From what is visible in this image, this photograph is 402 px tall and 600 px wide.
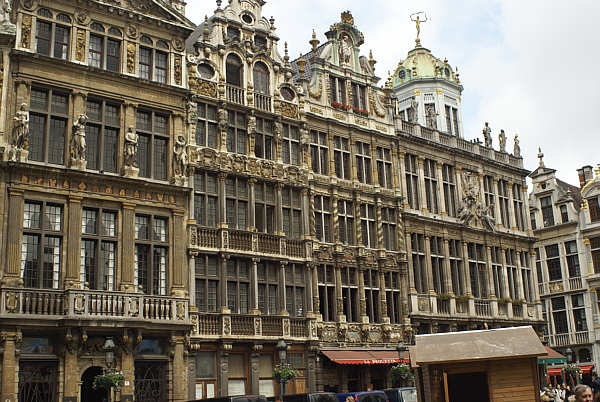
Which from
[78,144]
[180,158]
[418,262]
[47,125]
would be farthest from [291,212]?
[47,125]

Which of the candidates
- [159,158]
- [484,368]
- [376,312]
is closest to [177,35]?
[159,158]

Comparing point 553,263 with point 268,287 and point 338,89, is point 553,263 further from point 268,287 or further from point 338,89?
point 268,287

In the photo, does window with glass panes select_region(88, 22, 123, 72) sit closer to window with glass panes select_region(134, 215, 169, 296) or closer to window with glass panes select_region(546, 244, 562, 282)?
window with glass panes select_region(134, 215, 169, 296)

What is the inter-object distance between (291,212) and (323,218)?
6.60ft

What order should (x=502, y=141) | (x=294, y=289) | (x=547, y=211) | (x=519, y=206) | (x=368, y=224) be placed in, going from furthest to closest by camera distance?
(x=547, y=211) < (x=502, y=141) < (x=519, y=206) < (x=368, y=224) < (x=294, y=289)

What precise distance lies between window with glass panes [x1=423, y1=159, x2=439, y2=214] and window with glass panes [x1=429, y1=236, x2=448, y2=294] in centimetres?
170

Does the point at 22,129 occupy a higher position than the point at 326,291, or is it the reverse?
the point at 22,129

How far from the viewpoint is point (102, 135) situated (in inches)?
1068

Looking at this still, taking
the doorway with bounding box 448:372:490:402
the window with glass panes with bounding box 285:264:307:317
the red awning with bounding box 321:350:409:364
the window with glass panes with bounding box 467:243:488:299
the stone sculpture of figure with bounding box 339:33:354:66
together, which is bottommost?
the doorway with bounding box 448:372:490:402

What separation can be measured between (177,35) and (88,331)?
12928 mm

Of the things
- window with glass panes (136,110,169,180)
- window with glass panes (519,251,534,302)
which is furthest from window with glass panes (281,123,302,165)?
window with glass panes (519,251,534,302)

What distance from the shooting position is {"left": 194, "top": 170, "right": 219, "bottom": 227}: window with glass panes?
29.3m

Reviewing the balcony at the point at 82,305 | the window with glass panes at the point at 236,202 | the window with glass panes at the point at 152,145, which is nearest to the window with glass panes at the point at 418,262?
the window with glass panes at the point at 236,202

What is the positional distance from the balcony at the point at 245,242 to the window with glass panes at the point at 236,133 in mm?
3772
